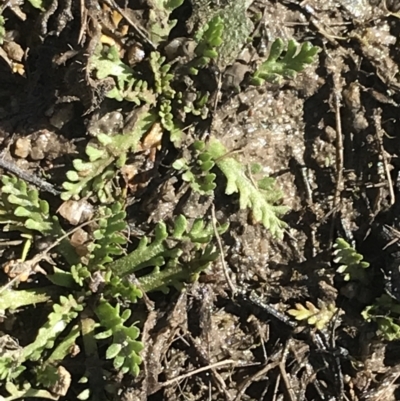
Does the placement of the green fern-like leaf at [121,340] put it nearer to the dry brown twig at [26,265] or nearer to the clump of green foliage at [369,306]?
the dry brown twig at [26,265]

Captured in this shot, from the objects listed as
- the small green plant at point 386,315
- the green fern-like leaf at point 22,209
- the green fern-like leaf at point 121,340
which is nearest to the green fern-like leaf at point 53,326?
the green fern-like leaf at point 121,340

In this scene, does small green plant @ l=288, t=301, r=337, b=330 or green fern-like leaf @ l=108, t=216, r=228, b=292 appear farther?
small green plant @ l=288, t=301, r=337, b=330

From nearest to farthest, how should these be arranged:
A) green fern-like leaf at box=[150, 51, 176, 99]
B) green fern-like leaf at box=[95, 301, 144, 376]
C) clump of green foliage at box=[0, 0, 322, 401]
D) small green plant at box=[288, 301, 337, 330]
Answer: green fern-like leaf at box=[95, 301, 144, 376] < clump of green foliage at box=[0, 0, 322, 401] < green fern-like leaf at box=[150, 51, 176, 99] < small green plant at box=[288, 301, 337, 330]

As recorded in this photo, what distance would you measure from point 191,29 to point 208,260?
1.12 meters

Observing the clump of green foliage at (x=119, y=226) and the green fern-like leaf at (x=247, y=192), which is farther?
the green fern-like leaf at (x=247, y=192)

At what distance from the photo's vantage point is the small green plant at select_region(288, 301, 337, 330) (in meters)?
3.30

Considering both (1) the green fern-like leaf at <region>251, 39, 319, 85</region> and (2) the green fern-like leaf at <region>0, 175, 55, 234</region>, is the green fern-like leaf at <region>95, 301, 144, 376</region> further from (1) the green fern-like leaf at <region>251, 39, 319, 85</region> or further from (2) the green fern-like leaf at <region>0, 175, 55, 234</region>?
(1) the green fern-like leaf at <region>251, 39, 319, 85</region>

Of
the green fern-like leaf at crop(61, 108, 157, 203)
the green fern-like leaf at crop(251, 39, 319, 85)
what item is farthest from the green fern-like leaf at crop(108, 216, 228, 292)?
the green fern-like leaf at crop(251, 39, 319, 85)

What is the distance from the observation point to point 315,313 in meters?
3.33

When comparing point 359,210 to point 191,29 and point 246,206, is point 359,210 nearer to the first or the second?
point 246,206

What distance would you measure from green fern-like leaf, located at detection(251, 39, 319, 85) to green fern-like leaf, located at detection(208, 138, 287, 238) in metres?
0.38

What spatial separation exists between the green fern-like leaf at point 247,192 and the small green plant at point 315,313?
38 cm

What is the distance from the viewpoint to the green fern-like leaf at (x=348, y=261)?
334 centimetres

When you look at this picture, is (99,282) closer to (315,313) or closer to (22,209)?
(22,209)
